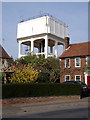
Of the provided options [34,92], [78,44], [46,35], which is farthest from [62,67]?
[34,92]

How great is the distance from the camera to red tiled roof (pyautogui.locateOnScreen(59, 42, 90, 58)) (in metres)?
35.5

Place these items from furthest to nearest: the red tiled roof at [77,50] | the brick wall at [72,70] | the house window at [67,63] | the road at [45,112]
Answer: the house window at [67,63]
the red tiled roof at [77,50]
the brick wall at [72,70]
the road at [45,112]

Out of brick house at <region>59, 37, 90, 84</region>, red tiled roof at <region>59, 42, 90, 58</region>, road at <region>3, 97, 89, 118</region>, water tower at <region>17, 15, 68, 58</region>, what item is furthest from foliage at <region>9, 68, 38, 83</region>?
water tower at <region>17, 15, 68, 58</region>

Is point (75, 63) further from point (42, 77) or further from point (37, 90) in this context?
point (37, 90)

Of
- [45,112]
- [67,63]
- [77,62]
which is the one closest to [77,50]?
[77,62]

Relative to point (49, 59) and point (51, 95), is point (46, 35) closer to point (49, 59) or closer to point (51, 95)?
point (49, 59)

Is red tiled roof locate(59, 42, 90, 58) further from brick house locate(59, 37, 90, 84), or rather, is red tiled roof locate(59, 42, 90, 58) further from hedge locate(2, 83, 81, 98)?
hedge locate(2, 83, 81, 98)

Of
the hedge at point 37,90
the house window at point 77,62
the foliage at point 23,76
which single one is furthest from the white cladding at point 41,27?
the hedge at point 37,90

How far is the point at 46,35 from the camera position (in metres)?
41.9

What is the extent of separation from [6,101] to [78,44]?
25655 millimetres

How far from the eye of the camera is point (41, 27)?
4231cm

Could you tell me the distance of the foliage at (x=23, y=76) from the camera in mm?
20266

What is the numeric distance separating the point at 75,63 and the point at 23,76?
665 inches

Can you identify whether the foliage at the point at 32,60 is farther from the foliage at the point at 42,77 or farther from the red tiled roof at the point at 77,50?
the foliage at the point at 42,77
